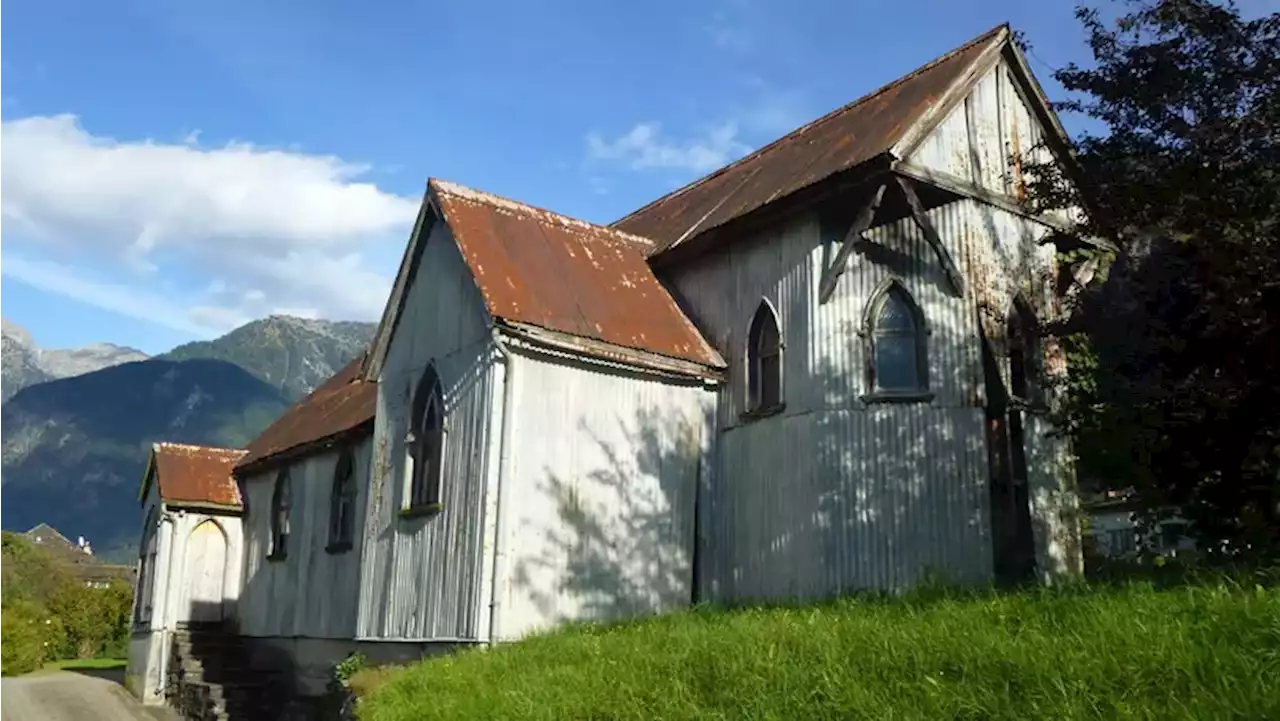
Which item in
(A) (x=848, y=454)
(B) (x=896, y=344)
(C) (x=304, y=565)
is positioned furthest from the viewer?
(C) (x=304, y=565)

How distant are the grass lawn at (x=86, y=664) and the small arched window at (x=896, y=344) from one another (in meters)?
31.6

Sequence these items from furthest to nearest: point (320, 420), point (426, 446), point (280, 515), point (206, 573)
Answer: point (206, 573) < point (280, 515) < point (320, 420) < point (426, 446)

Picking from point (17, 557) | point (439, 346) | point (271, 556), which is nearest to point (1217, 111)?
point (439, 346)

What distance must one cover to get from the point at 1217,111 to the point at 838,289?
4994mm

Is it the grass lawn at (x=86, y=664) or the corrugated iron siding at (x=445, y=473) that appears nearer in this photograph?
the corrugated iron siding at (x=445, y=473)

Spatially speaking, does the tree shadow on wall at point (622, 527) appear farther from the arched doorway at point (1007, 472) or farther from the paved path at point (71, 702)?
the paved path at point (71, 702)

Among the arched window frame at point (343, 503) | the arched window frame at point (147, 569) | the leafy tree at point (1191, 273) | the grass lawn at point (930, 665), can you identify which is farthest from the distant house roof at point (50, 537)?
the leafy tree at point (1191, 273)

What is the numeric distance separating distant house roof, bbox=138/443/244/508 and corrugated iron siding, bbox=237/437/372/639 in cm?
72

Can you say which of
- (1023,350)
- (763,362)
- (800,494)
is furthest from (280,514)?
(1023,350)

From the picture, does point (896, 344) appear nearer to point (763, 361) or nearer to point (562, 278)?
point (763, 361)

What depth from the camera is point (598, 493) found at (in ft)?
49.5

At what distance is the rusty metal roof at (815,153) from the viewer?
14.8m

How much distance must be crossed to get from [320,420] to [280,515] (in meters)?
2.43

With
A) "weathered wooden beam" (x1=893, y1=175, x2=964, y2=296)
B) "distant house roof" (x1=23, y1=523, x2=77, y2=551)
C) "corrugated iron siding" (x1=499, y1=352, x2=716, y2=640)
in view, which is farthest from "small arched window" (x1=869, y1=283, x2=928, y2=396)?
"distant house roof" (x1=23, y1=523, x2=77, y2=551)
